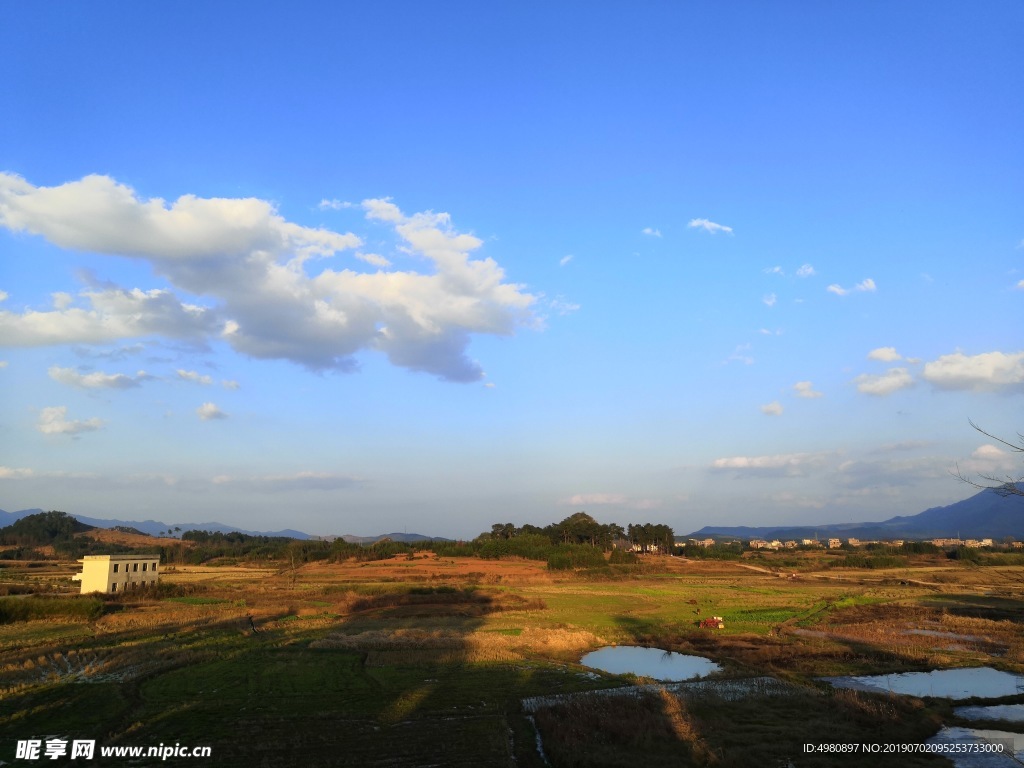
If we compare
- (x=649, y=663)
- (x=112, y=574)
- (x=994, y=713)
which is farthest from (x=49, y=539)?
(x=994, y=713)

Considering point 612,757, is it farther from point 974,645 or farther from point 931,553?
point 931,553

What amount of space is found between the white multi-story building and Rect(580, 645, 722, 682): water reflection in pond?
4251cm

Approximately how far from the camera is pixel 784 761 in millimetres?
14609

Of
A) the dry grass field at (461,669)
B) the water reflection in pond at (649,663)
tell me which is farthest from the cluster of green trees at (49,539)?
the water reflection in pond at (649,663)

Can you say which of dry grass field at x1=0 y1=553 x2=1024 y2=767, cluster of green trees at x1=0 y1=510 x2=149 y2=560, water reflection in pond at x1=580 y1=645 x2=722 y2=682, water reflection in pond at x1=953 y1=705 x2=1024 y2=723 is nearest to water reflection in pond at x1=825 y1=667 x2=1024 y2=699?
dry grass field at x1=0 y1=553 x2=1024 y2=767

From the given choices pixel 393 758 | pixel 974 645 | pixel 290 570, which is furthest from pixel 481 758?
pixel 290 570

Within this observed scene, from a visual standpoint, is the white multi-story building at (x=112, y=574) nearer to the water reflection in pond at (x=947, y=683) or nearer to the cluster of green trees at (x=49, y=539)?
the water reflection in pond at (x=947, y=683)

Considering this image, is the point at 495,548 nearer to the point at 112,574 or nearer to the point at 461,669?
the point at 112,574

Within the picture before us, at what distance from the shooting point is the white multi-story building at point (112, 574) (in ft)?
170

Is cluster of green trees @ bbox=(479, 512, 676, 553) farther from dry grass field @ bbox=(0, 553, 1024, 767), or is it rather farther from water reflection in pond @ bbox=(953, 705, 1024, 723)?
water reflection in pond @ bbox=(953, 705, 1024, 723)

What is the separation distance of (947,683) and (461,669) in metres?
18.2

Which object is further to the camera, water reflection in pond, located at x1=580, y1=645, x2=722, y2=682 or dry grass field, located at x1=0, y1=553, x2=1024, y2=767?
water reflection in pond, located at x1=580, y1=645, x2=722, y2=682

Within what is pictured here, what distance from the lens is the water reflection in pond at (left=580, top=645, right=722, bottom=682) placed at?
85.0ft

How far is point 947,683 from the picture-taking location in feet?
77.8
